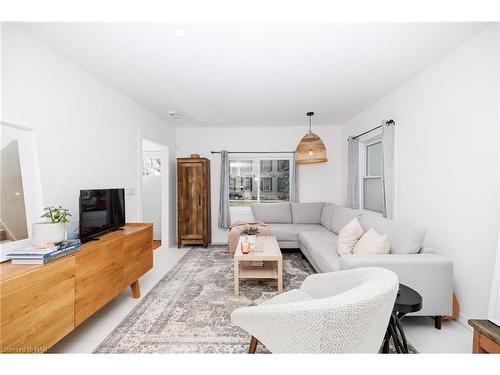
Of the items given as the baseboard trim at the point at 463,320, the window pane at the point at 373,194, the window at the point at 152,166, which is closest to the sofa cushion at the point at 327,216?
the window pane at the point at 373,194

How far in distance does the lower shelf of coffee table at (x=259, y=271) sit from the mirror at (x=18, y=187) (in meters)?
2.00

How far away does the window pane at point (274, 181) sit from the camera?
518 centimetres

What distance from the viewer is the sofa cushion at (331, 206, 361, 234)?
3.47 metres

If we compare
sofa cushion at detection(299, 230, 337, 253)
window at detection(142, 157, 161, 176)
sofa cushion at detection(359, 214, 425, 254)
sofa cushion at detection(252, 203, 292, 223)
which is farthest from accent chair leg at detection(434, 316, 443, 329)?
window at detection(142, 157, 161, 176)

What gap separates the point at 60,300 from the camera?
4.96ft

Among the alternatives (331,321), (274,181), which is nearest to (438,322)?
(331,321)

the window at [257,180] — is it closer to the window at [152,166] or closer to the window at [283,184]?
the window at [283,184]

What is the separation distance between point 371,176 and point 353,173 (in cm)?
32

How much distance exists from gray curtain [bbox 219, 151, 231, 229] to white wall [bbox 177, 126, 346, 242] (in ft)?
0.60

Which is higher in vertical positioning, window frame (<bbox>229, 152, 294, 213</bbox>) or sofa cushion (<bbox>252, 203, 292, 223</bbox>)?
window frame (<bbox>229, 152, 294, 213</bbox>)

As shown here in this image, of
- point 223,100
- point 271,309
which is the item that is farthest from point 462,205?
point 223,100

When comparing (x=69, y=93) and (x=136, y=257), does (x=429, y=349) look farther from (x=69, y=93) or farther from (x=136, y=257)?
(x=69, y=93)

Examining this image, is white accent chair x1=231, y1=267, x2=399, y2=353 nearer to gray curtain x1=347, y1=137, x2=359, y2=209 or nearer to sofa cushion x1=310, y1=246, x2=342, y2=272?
sofa cushion x1=310, y1=246, x2=342, y2=272
